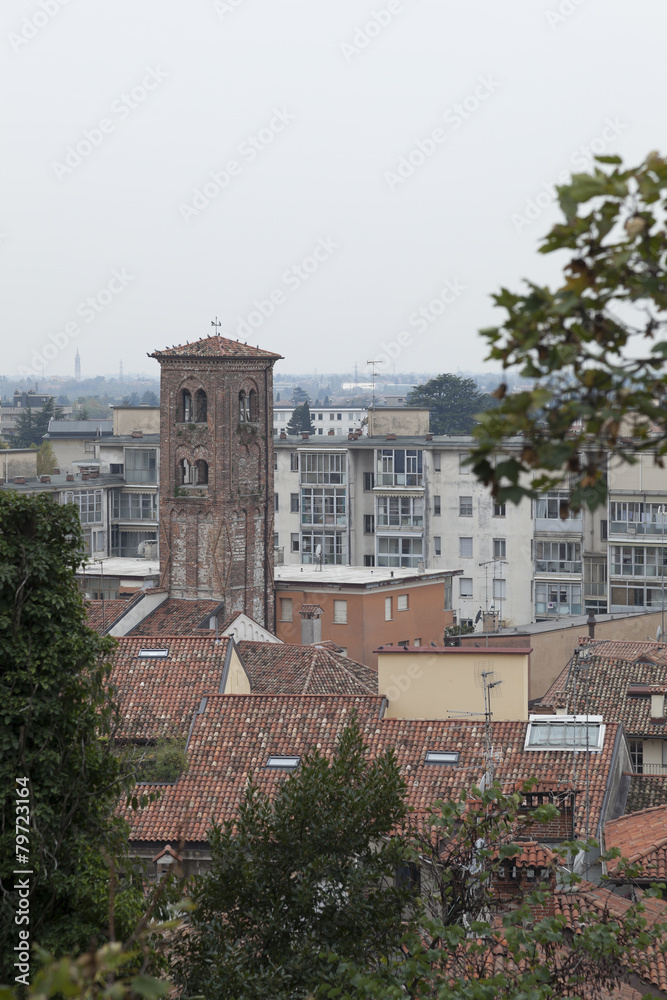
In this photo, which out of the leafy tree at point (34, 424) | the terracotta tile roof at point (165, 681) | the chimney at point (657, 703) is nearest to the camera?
the terracotta tile roof at point (165, 681)

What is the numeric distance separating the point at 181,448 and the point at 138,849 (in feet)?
94.6

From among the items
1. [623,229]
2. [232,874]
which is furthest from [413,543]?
[623,229]

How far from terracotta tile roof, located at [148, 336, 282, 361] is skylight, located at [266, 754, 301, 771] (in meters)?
26.4

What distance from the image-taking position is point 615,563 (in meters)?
57.5

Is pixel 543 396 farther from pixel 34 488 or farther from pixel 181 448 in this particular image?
pixel 34 488

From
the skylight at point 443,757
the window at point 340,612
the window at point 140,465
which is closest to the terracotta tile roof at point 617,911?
the skylight at point 443,757

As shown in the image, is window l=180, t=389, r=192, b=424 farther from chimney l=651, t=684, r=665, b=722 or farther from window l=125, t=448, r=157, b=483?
chimney l=651, t=684, r=665, b=722

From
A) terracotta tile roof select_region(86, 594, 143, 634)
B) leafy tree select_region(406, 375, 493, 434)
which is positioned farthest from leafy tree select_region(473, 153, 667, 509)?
leafy tree select_region(406, 375, 493, 434)

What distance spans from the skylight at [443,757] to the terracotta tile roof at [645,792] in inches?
169

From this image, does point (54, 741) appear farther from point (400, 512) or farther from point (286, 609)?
point (400, 512)

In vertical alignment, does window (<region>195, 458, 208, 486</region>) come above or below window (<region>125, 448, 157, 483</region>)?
below

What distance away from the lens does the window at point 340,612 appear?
50438mm

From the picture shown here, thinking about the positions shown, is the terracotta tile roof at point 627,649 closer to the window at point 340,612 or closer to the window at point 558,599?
the window at point 340,612

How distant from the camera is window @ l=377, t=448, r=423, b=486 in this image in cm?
6506
